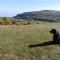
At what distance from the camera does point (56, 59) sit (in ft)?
45.6

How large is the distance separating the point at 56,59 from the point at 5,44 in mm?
5002

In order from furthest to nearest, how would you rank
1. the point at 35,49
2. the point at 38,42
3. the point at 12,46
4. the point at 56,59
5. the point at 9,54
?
1. the point at 38,42
2. the point at 12,46
3. the point at 35,49
4. the point at 9,54
5. the point at 56,59

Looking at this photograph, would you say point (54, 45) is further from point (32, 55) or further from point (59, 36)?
point (32, 55)

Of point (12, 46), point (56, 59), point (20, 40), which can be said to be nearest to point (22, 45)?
point (12, 46)

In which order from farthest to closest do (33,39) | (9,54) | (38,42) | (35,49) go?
Answer: 1. (33,39)
2. (38,42)
3. (35,49)
4. (9,54)

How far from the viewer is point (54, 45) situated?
17.2 metres

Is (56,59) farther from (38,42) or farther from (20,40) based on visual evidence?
(20,40)

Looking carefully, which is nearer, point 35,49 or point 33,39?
point 35,49

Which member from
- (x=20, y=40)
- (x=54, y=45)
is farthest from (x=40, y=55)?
(x=20, y=40)

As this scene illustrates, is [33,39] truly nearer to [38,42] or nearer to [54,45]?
[38,42]

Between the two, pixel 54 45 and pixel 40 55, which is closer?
pixel 40 55

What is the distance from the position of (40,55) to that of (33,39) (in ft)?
16.6

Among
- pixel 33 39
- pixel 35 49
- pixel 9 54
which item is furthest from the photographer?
pixel 33 39

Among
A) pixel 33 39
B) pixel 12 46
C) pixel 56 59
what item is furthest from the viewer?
pixel 33 39
